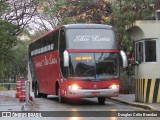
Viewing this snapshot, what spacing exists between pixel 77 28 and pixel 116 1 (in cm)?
836

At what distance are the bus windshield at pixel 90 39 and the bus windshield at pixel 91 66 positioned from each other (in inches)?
16.0

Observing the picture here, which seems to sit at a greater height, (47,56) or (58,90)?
(47,56)

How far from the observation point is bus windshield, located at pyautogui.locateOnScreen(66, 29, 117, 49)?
19.5 meters

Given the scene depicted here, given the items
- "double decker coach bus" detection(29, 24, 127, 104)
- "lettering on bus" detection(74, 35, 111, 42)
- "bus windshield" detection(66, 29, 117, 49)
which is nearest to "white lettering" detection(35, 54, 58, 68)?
"double decker coach bus" detection(29, 24, 127, 104)

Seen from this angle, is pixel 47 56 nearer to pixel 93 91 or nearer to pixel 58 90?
pixel 58 90

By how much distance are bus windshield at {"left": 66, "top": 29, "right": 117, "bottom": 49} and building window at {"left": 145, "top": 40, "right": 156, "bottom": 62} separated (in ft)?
5.02

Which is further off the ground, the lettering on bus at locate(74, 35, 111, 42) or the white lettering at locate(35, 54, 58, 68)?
the lettering on bus at locate(74, 35, 111, 42)

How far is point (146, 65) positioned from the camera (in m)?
19.6

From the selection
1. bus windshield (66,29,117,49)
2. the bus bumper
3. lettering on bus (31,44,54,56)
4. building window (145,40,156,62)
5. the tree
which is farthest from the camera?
the tree

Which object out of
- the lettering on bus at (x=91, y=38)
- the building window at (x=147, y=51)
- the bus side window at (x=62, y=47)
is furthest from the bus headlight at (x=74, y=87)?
the building window at (x=147, y=51)

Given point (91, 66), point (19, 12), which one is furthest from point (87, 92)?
point (19, 12)

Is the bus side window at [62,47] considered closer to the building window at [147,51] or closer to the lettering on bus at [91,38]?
the lettering on bus at [91,38]

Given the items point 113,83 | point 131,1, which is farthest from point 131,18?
point 113,83

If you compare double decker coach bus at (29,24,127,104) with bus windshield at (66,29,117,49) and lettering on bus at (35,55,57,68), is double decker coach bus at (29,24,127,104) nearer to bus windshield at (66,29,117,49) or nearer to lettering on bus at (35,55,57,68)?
bus windshield at (66,29,117,49)
